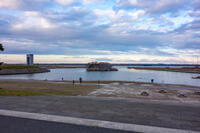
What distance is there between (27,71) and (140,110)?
4885 inches

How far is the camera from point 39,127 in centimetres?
583

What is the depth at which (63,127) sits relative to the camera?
19.3ft

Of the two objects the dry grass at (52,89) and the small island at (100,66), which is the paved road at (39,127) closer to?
the dry grass at (52,89)

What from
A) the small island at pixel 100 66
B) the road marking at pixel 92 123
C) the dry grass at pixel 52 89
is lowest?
the dry grass at pixel 52 89

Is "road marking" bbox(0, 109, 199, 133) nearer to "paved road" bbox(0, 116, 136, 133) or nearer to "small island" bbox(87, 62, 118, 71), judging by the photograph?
"paved road" bbox(0, 116, 136, 133)

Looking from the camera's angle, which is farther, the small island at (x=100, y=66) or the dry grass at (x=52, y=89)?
the small island at (x=100, y=66)

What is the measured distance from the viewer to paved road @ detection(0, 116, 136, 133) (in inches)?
217

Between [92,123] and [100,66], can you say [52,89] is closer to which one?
[92,123]

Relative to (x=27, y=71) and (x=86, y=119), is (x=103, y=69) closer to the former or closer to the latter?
(x=27, y=71)

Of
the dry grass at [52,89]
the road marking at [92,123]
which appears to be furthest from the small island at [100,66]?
the road marking at [92,123]

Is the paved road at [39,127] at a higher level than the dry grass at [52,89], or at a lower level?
higher

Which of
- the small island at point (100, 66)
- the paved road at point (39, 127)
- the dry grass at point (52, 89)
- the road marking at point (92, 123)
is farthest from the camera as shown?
the small island at point (100, 66)

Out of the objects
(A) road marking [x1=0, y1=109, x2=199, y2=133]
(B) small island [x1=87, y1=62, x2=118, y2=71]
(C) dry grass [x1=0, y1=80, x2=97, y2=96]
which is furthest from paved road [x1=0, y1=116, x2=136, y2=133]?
(B) small island [x1=87, y1=62, x2=118, y2=71]

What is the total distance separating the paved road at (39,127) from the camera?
217 inches
